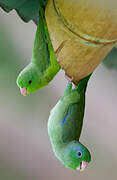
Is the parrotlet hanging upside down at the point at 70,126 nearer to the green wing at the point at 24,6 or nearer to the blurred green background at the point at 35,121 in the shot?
the green wing at the point at 24,6

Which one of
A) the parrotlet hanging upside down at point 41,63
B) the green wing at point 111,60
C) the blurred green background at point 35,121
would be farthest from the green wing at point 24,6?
the blurred green background at point 35,121

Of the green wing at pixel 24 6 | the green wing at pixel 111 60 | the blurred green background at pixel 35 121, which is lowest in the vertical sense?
the blurred green background at pixel 35 121

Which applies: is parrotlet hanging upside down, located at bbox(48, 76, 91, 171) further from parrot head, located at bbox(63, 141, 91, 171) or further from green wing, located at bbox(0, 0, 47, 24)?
green wing, located at bbox(0, 0, 47, 24)

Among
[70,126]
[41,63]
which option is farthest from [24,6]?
[70,126]

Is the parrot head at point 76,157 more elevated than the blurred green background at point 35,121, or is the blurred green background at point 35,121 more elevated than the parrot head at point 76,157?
the parrot head at point 76,157

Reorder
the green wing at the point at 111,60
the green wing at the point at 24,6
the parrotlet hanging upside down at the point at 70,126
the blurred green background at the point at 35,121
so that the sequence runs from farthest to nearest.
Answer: the blurred green background at the point at 35,121 < the green wing at the point at 111,60 < the parrotlet hanging upside down at the point at 70,126 < the green wing at the point at 24,6

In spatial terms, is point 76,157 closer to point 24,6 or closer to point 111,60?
point 24,6
